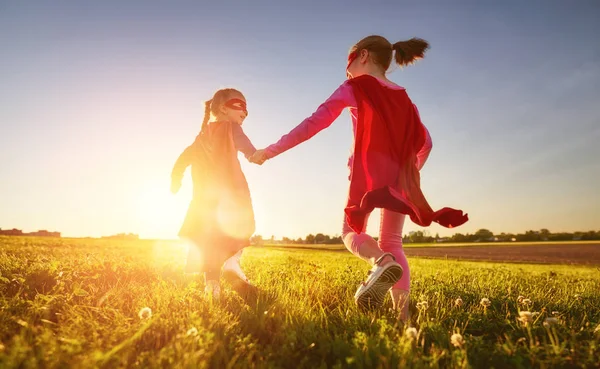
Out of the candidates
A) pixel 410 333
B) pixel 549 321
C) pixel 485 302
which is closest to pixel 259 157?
pixel 410 333

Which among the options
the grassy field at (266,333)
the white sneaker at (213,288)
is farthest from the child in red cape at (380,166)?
the white sneaker at (213,288)

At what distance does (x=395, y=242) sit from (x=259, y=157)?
1807 mm

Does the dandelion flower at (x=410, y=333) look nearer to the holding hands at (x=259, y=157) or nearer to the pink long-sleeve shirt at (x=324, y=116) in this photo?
the pink long-sleeve shirt at (x=324, y=116)

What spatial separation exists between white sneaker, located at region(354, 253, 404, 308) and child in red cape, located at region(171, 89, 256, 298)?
1658 millimetres

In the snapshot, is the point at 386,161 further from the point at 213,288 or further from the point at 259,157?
the point at 213,288

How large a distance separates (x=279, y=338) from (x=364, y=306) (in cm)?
108

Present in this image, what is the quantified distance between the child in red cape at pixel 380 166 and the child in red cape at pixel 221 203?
1.00m

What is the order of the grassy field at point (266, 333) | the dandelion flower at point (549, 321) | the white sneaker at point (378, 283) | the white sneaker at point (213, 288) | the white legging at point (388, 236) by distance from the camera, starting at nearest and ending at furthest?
the grassy field at point (266, 333), the dandelion flower at point (549, 321), the white sneaker at point (378, 283), the white legging at point (388, 236), the white sneaker at point (213, 288)

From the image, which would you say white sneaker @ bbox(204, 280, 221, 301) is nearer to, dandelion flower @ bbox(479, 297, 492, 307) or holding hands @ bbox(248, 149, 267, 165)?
holding hands @ bbox(248, 149, 267, 165)

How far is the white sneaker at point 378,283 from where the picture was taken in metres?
3.23

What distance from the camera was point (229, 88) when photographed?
517cm

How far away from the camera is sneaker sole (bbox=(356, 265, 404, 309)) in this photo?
3236 millimetres

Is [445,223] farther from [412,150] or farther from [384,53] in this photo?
[384,53]

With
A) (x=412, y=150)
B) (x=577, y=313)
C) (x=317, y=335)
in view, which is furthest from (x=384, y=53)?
(x=577, y=313)
